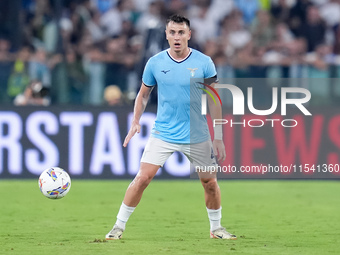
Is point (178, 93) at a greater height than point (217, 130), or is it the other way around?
point (178, 93)

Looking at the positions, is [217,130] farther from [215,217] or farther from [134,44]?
[134,44]

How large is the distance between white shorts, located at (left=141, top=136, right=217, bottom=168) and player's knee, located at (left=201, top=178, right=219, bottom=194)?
0.55 ft

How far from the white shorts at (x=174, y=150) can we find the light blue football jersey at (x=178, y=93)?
0.05 metres

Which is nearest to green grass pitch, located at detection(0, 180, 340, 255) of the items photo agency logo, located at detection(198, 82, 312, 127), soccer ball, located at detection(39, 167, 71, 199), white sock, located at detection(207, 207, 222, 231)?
white sock, located at detection(207, 207, 222, 231)

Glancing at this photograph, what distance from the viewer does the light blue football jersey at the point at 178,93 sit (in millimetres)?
8672

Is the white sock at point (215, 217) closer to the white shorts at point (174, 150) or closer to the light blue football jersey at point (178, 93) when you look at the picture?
the white shorts at point (174, 150)

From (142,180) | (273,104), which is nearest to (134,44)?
(273,104)

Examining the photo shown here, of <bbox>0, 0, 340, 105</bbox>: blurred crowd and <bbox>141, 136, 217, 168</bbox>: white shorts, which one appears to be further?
<bbox>0, 0, 340, 105</bbox>: blurred crowd

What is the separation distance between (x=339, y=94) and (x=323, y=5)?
3.76 metres

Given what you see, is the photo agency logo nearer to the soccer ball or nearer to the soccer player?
the soccer ball

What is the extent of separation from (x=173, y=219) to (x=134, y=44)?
7.62 meters

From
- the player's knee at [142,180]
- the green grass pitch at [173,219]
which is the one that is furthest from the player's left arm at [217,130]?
the green grass pitch at [173,219]

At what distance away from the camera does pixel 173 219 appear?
1088cm

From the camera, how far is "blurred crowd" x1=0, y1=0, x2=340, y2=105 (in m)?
15.9
